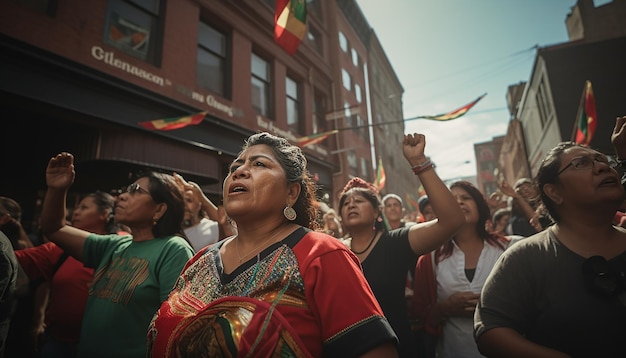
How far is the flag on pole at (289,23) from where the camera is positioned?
5.14m

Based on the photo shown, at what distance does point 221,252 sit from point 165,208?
120 cm

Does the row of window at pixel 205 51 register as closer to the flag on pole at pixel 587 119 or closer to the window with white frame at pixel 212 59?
the window with white frame at pixel 212 59

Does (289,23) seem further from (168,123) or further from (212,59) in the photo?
(212,59)

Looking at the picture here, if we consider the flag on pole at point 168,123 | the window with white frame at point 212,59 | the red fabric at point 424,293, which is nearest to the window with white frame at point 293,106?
the window with white frame at point 212,59

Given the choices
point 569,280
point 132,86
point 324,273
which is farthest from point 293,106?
point 324,273

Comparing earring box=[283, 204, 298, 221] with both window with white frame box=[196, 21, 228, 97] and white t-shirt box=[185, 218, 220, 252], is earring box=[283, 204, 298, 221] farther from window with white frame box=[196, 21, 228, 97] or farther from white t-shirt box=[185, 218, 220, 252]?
window with white frame box=[196, 21, 228, 97]

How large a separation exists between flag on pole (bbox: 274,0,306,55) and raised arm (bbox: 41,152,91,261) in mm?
3672

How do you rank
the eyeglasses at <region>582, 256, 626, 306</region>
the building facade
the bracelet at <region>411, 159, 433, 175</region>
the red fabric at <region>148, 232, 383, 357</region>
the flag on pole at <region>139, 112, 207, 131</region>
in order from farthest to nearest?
the flag on pole at <region>139, 112, 207, 131</region> → the building facade → the bracelet at <region>411, 159, 433, 175</region> → the eyeglasses at <region>582, 256, 626, 306</region> → the red fabric at <region>148, 232, 383, 357</region>

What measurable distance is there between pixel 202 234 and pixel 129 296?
1.69 m

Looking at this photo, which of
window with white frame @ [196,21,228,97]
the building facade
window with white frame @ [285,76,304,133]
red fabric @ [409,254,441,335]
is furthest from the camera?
window with white frame @ [285,76,304,133]

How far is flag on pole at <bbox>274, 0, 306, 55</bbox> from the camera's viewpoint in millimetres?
5137

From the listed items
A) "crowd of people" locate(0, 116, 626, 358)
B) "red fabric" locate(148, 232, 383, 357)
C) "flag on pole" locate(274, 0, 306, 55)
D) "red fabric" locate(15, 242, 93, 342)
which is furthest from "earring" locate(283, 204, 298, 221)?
"flag on pole" locate(274, 0, 306, 55)

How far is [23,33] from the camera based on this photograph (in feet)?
17.4

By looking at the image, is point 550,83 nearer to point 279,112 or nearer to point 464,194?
point 279,112
